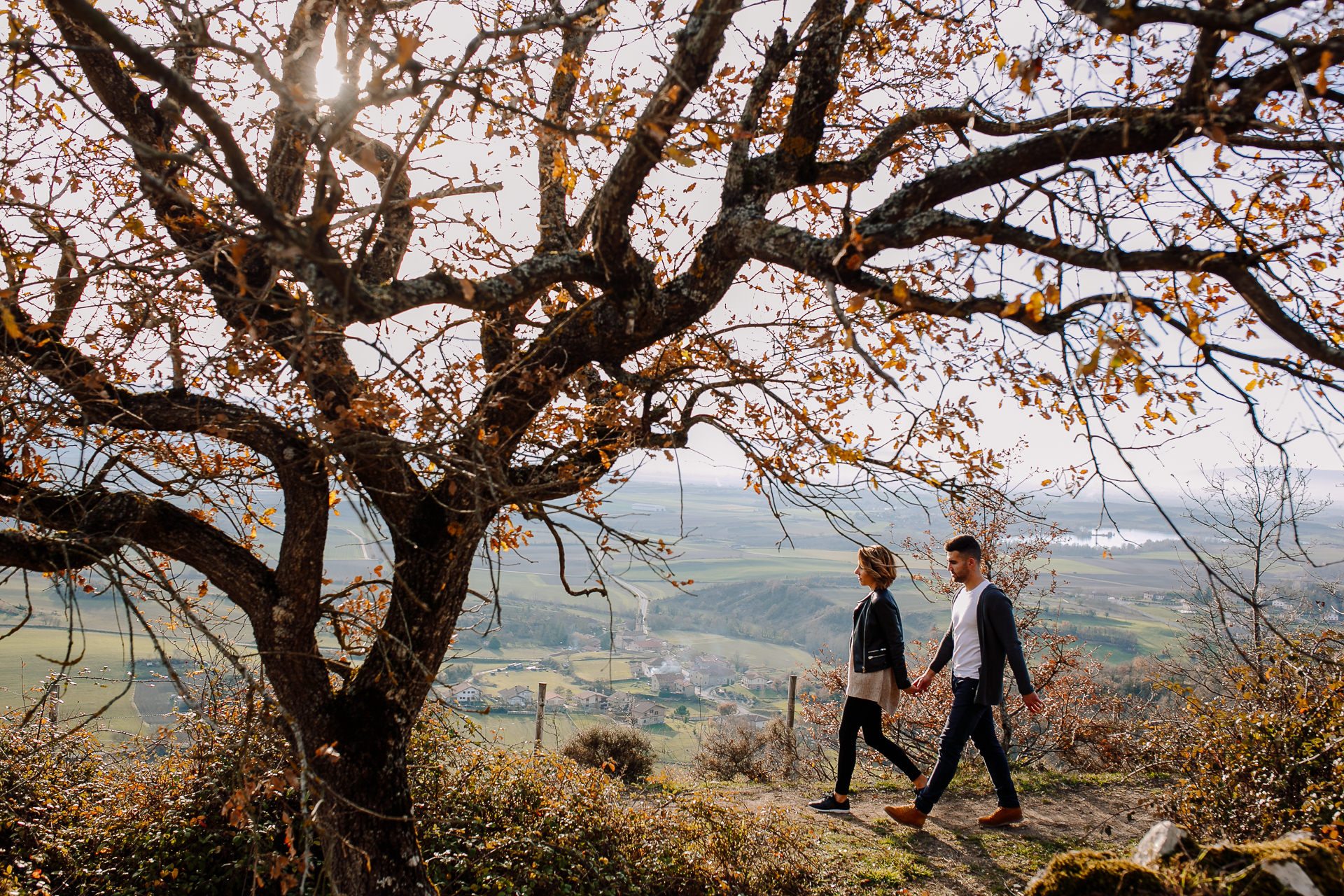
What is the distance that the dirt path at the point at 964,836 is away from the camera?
4270mm

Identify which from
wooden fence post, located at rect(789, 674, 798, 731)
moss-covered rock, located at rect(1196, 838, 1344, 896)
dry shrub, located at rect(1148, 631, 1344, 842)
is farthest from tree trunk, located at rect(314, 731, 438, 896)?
wooden fence post, located at rect(789, 674, 798, 731)

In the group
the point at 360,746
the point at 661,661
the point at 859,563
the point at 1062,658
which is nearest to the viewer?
the point at 360,746

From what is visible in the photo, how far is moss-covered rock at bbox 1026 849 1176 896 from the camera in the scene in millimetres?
2684

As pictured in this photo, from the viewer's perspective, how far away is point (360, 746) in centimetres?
362

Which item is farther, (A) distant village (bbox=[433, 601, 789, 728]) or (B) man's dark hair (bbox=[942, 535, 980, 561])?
(A) distant village (bbox=[433, 601, 789, 728])

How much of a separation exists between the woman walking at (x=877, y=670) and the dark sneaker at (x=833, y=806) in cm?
70

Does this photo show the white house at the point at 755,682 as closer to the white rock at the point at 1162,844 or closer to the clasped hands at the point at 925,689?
the clasped hands at the point at 925,689

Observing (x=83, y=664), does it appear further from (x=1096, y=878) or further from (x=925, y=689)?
(x=1096, y=878)

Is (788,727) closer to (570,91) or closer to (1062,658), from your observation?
(1062,658)

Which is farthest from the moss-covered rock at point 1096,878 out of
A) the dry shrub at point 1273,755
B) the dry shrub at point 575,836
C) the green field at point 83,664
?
the green field at point 83,664

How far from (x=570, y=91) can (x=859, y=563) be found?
4302mm

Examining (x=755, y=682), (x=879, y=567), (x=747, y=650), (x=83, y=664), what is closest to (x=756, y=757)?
(x=879, y=567)

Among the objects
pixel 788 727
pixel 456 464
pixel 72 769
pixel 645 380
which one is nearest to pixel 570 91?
pixel 645 380

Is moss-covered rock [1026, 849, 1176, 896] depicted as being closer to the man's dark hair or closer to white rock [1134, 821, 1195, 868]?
white rock [1134, 821, 1195, 868]
